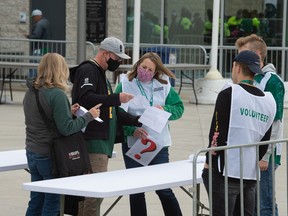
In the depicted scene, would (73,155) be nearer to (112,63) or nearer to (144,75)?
(112,63)

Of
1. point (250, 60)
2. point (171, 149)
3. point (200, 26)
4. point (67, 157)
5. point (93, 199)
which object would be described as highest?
point (250, 60)

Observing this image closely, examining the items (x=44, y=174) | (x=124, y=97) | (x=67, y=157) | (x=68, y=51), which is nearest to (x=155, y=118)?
(x=124, y=97)

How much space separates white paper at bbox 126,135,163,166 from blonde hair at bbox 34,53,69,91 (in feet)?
3.39

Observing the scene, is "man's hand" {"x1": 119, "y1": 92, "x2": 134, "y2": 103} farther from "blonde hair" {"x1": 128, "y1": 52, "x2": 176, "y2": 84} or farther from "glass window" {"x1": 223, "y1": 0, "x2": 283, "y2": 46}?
"glass window" {"x1": 223, "y1": 0, "x2": 283, "y2": 46}

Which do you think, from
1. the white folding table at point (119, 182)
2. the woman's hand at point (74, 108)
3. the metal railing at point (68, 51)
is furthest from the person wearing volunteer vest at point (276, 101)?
the metal railing at point (68, 51)

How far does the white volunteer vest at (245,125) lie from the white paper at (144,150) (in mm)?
1657

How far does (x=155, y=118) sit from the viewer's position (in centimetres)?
798

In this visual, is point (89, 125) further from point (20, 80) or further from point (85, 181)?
point (20, 80)

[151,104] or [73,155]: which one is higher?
[151,104]

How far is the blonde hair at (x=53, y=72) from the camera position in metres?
7.22

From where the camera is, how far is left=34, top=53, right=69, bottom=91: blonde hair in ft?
23.7

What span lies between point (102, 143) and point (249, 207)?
153cm

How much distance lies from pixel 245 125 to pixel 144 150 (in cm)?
175

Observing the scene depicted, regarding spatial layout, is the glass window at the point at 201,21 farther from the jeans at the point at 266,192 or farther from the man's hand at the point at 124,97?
the jeans at the point at 266,192
